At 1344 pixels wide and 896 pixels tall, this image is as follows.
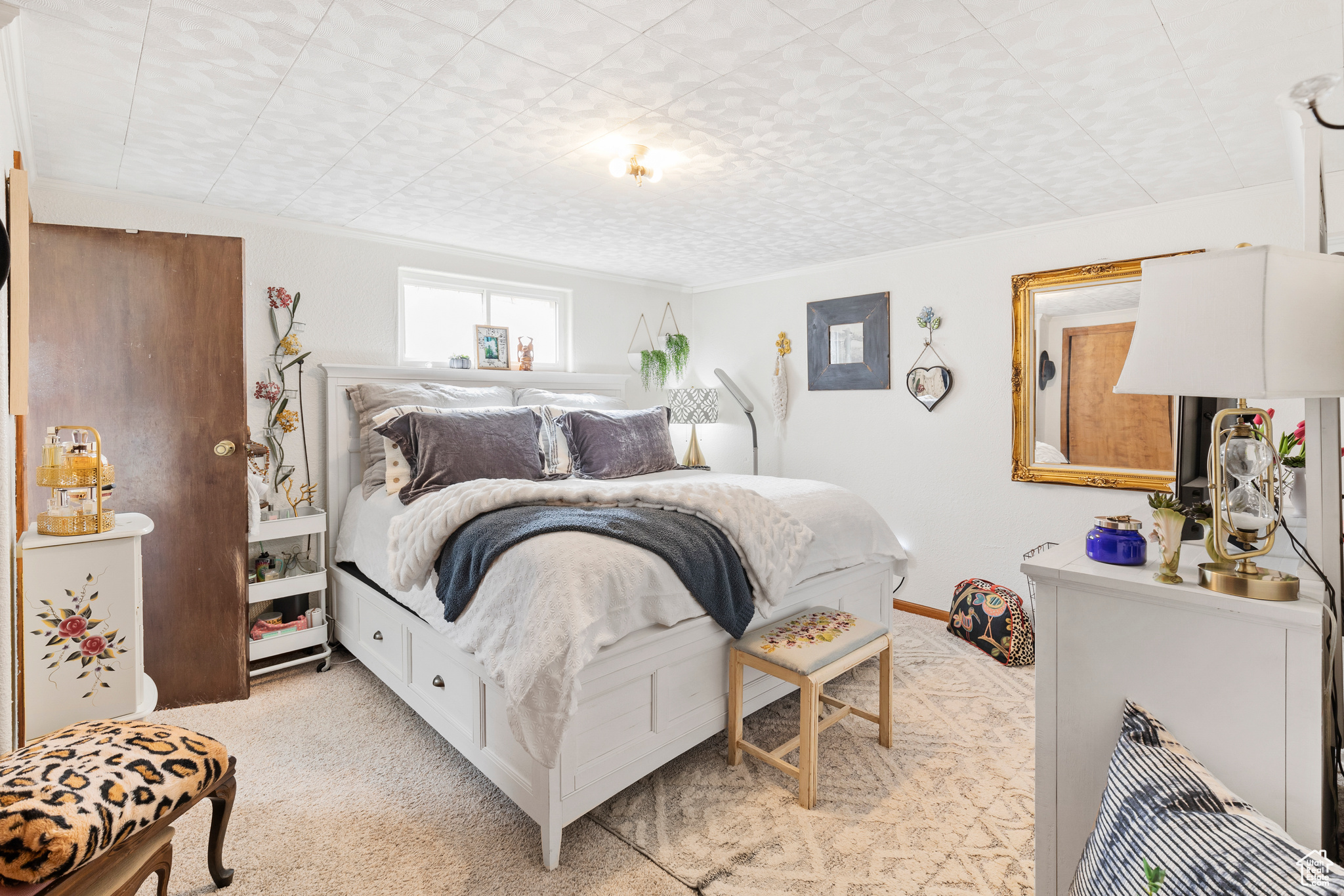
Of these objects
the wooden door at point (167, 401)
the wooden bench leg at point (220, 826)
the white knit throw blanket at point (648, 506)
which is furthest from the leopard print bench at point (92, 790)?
the wooden door at point (167, 401)

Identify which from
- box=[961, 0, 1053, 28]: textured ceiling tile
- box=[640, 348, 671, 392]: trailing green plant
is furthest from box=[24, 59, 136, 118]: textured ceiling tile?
box=[640, 348, 671, 392]: trailing green plant

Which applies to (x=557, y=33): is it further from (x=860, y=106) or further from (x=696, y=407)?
(x=696, y=407)

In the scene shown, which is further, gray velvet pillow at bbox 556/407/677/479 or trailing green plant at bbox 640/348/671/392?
trailing green plant at bbox 640/348/671/392

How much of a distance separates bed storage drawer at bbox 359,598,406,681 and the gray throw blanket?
1.95ft

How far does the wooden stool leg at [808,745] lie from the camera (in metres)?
2.00

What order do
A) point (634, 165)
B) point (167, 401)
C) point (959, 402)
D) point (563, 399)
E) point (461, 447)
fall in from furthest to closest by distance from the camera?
point (563, 399) → point (959, 402) → point (461, 447) → point (167, 401) → point (634, 165)

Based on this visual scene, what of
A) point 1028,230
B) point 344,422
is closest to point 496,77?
point 344,422

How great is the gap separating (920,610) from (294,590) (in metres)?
3.42

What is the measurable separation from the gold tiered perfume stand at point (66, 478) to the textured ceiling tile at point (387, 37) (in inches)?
61.2

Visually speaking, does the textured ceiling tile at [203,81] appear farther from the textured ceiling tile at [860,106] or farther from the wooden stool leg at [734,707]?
the wooden stool leg at [734,707]

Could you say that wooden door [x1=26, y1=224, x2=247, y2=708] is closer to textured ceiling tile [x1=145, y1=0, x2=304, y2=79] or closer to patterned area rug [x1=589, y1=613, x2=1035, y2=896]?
textured ceiling tile [x1=145, y1=0, x2=304, y2=79]

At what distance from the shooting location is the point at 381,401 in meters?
3.32

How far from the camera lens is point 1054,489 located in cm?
346

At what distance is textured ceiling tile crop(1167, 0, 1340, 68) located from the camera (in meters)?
1.55
